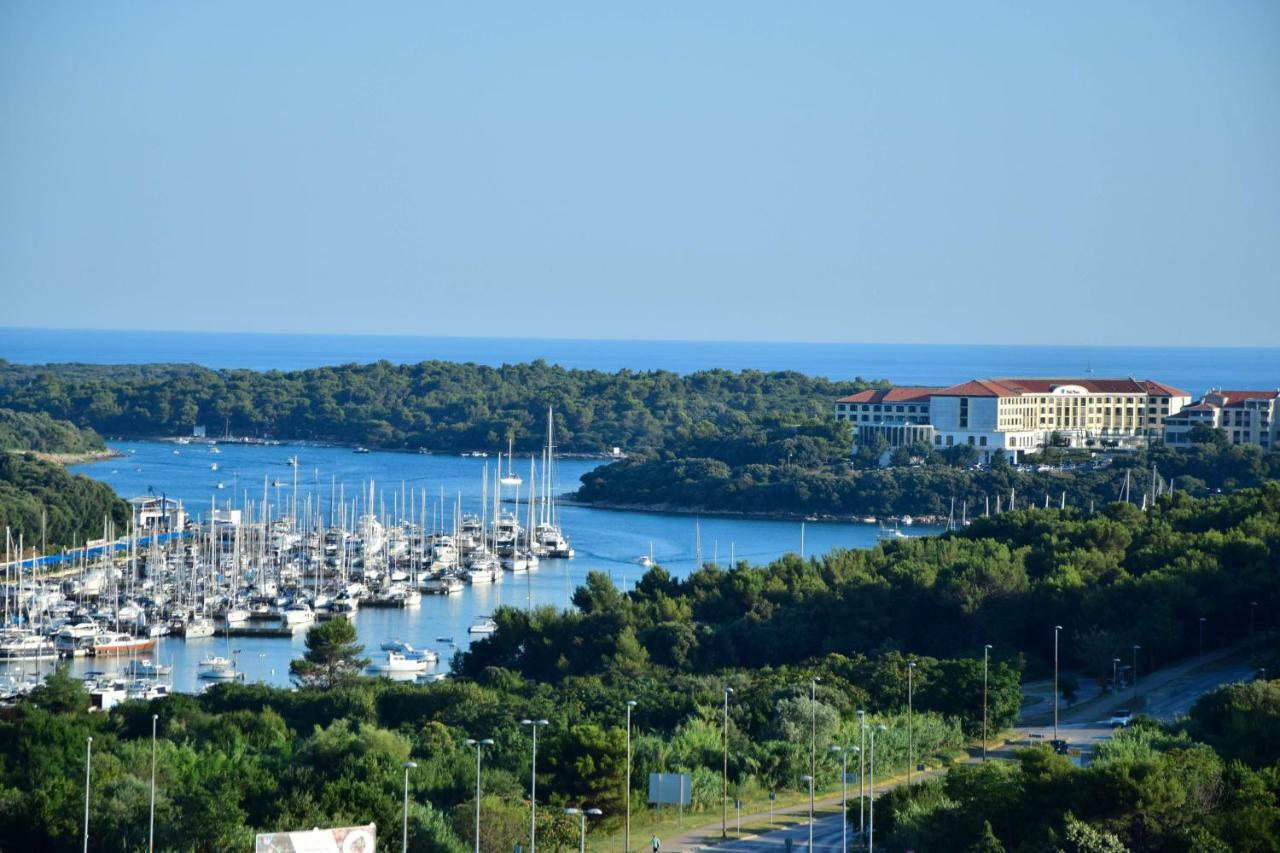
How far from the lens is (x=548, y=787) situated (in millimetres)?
16297

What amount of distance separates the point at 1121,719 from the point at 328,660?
33.6ft

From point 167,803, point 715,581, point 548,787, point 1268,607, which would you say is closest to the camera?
point 167,803

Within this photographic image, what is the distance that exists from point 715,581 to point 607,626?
12.5 ft

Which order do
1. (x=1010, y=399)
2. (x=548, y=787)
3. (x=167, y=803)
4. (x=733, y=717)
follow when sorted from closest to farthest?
(x=167, y=803) < (x=548, y=787) < (x=733, y=717) < (x=1010, y=399)

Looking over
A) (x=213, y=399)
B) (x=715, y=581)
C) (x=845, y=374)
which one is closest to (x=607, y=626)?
(x=715, y=581)

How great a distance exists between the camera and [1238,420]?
5941cm

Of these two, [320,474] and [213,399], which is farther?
[213,399]

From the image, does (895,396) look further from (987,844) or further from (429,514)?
(987,844)

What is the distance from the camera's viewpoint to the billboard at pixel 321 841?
13125 mm

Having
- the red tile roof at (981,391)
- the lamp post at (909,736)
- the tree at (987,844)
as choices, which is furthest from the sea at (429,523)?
the tree at (987,844)

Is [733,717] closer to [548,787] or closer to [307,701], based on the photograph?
[548,787]

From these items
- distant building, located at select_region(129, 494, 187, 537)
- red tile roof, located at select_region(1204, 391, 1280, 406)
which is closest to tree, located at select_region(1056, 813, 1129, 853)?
distant building, located at select_region(129, 494, 187, 537)

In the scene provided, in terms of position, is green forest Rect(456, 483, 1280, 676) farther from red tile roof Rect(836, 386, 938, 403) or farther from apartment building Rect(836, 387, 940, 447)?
red tile roof Rect(836, 386, 938, 403)

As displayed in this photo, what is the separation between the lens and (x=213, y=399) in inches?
3155
